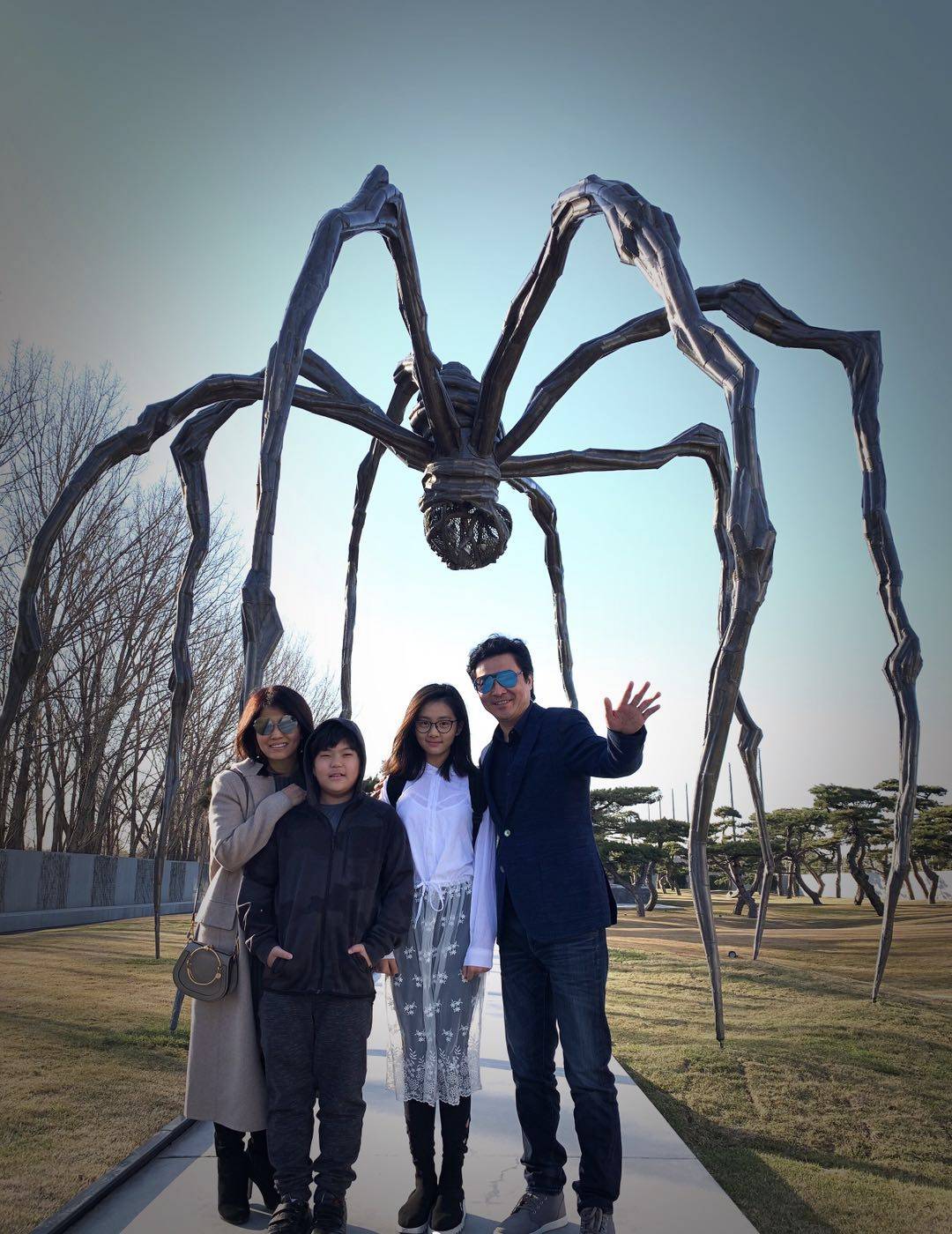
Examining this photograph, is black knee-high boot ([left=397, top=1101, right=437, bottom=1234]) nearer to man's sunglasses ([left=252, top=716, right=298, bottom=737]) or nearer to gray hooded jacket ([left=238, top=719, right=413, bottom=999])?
gray hooded jacket ([left=238, top=719, right=413, bottom=999])

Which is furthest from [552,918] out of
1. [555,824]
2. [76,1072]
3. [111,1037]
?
A: [111,1037]

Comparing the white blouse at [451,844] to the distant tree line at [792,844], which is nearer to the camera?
the white blouse at [451,844]

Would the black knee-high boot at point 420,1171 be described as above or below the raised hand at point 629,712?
below

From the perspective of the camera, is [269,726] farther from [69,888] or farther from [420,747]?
[69,888]

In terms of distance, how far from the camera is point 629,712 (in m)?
1.95

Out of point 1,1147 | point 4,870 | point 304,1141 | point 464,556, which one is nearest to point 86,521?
point 4,870

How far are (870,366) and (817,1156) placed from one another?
2.42 meters

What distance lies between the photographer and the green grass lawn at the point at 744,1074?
213 cm

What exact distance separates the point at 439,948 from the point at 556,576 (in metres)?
3.52

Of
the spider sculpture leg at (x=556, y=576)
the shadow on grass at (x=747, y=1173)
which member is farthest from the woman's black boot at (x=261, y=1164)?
the spider sculpture leg at (x=556, y=576)

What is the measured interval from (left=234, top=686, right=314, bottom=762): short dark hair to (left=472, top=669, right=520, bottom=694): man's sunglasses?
1.54ft

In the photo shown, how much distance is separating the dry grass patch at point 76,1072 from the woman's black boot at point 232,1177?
38 centimetres

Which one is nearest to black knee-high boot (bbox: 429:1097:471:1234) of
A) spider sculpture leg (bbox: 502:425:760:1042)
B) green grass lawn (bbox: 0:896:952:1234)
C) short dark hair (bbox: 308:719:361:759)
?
green grass lawn (bbox: 0:896:952:1234)

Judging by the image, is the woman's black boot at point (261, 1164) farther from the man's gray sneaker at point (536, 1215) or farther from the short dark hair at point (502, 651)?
the short dark hair at point (502, 651)
